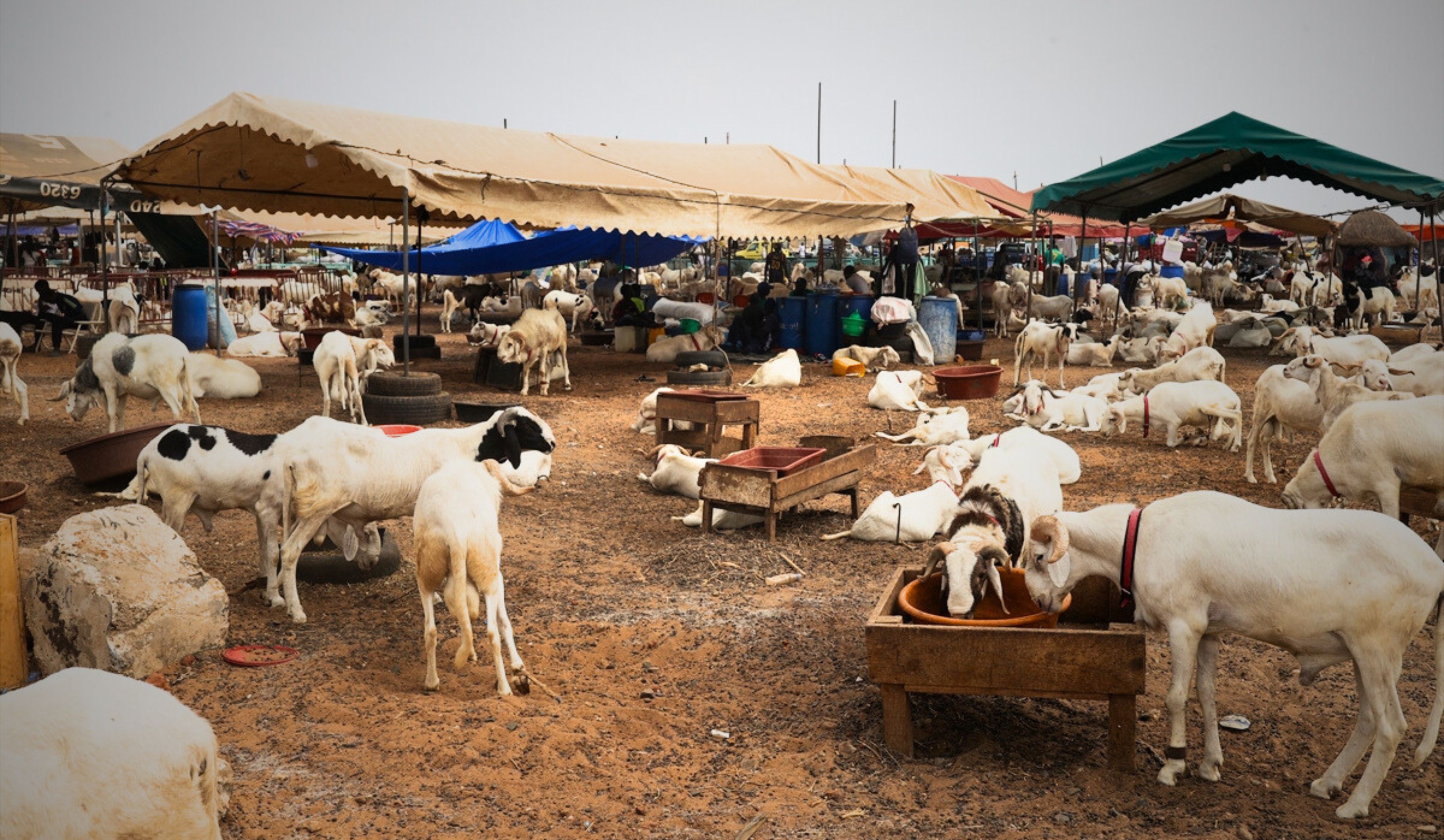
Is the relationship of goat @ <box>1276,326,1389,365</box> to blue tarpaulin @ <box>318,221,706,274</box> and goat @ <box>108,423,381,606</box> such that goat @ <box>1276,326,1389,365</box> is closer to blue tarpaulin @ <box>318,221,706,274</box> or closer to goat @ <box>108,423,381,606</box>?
blue tarpaulin @ <box>318,221,706,274</box>

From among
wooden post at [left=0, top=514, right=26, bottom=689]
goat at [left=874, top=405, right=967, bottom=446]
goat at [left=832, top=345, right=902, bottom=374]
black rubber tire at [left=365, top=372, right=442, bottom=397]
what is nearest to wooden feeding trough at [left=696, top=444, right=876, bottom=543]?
goat at [left=874, top=405, right=967, bottom=446]

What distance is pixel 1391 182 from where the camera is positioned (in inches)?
502

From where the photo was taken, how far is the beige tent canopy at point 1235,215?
2389 centimetres

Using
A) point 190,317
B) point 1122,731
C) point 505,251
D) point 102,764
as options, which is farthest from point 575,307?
point 102,764

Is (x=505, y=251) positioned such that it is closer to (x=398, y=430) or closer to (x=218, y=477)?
(x=398, y=430)

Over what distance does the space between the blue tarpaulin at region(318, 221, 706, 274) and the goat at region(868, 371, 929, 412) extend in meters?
6.03

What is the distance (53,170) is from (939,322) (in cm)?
1724

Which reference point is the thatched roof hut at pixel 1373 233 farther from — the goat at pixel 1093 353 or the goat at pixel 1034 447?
the goat at pixel 1034 447

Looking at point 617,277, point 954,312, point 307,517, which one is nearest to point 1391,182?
point 954,312

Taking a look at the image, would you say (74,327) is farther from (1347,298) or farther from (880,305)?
(1347,298)

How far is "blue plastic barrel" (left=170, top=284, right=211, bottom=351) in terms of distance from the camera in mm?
21562

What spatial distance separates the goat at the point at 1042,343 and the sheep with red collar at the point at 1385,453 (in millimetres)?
8618

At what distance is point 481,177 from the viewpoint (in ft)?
46.4

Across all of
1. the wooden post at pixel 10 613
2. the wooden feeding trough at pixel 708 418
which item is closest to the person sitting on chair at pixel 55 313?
the wooden feeding trough at pixel 708 418
